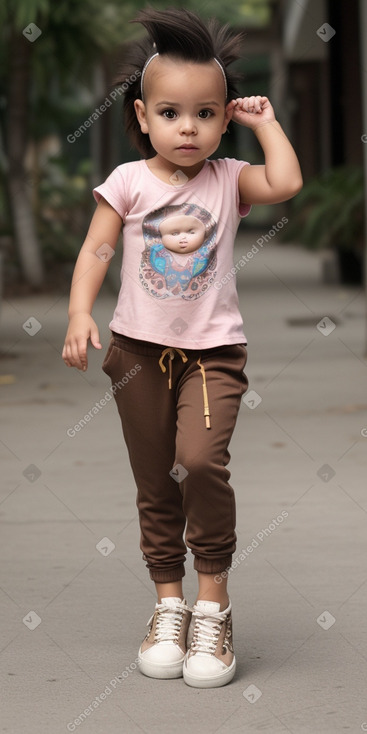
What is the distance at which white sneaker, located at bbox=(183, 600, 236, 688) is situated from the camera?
11.5ft

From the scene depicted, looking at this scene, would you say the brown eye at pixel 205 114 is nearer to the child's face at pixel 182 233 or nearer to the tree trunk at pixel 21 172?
the child's face at pixel 182 233

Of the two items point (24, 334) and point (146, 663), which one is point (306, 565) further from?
point (24, 334)

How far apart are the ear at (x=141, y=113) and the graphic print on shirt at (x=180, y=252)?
243 millimetres

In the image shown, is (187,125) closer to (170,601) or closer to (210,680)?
(170,601)

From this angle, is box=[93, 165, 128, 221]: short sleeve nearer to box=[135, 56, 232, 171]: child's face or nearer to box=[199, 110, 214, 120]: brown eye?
box=[135, 56, 232, 171]: child's face

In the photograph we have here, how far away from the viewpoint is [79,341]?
3.41 metres

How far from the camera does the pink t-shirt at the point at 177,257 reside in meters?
3.51

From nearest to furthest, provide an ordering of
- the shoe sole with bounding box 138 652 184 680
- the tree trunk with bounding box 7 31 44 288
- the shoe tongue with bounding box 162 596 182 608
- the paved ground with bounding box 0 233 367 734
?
the paved ground with bounding box 0 233 367 734, the shoe sole with bounding box 138 652 184 680, the shoe tongue with bounding box 162 596 182 608, the tree trunk with bounding box 7 31 44 288

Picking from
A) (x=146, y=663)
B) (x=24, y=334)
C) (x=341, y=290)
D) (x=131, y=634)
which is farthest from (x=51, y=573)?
(x=341, y=290)

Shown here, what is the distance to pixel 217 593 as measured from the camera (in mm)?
3586

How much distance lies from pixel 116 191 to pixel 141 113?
0.24m

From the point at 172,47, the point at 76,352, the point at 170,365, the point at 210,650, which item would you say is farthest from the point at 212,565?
the point at 172,47

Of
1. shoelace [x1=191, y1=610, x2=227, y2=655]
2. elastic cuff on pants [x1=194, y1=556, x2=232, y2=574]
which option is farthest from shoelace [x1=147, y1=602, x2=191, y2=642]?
elastic cuff on pants [x1=194, y1=556, x2=232, y2=574]

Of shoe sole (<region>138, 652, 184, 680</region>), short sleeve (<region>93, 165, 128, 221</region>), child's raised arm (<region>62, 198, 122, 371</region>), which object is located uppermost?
short sleeve (<region>93, 165, 128, 221</region>)
